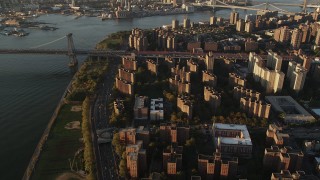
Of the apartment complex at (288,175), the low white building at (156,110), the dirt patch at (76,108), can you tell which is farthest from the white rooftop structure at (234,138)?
the dirt patch at (76,108)

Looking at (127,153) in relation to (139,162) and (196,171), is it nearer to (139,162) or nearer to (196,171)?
(139,162)

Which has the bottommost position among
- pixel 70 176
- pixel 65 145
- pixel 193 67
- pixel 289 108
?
pixel 70 176

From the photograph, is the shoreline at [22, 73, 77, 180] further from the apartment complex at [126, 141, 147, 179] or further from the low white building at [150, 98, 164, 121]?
the low white building at [150, 98, 164, 121]

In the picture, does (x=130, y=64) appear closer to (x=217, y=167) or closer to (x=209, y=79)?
(x=209, y=79)

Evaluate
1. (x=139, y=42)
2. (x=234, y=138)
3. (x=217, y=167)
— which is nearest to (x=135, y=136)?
(x=217, y=167)

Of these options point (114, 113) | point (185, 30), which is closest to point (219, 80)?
point (114, 113)

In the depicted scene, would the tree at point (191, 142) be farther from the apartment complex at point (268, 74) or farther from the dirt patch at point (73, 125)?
the apartment complex at point (268, 74)
